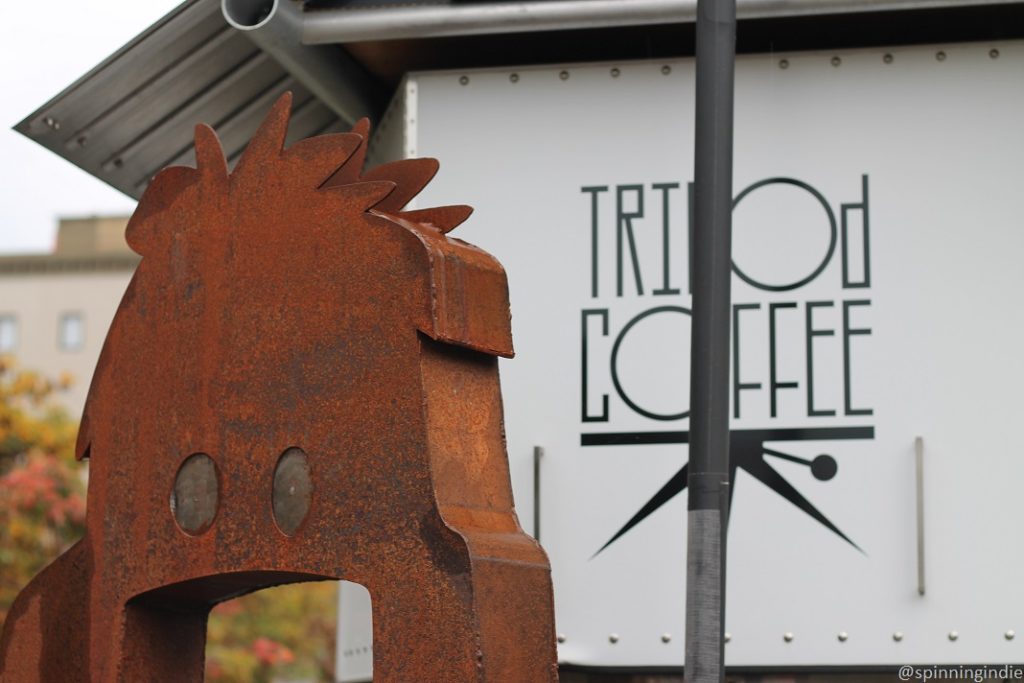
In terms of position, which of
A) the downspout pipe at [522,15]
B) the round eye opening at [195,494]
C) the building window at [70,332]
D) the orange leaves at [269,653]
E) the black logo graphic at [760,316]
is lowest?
the orange leaves at [269,653]

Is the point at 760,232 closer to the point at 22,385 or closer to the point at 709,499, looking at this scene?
the point at 709,499

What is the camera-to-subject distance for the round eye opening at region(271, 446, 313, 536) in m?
4.69

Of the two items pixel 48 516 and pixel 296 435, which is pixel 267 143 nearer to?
pixel 296 435

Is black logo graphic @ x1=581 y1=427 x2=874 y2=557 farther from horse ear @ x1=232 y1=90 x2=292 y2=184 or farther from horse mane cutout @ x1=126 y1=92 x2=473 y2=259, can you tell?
horse ear @ x1=232 y1=90 x2=292 y2=184

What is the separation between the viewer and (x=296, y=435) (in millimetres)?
4730

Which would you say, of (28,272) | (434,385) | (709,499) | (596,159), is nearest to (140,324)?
(434,385)

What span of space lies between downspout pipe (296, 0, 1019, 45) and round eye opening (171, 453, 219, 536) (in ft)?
11.7

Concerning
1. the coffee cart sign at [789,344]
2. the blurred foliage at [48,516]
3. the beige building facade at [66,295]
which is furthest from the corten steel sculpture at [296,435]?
the beige building facade at [66,295]

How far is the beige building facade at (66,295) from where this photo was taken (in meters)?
56.3

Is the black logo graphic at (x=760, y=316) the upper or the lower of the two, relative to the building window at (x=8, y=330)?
lower

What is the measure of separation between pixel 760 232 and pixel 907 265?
659 millimetres

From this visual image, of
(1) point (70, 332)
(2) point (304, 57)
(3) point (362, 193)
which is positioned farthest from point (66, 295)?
(3) point (362, 193)

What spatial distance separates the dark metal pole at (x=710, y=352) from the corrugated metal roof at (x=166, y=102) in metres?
3.13

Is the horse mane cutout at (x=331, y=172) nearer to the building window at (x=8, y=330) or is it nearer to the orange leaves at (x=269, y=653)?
the orange leaves at (x=269, y=653)
